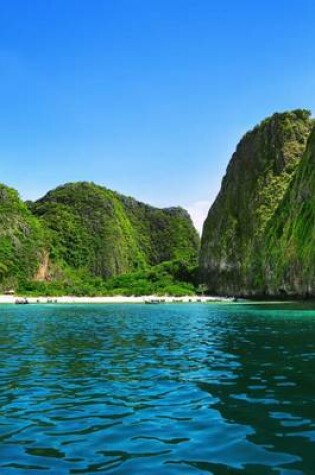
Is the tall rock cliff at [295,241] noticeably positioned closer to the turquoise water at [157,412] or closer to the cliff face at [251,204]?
the cliff face at [251,204]

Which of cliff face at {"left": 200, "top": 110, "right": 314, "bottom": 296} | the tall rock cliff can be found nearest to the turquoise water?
the tall rock cliff

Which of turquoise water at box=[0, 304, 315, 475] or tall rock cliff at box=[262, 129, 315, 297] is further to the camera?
tall rock cliff at box=[262, 129, 315, 297]

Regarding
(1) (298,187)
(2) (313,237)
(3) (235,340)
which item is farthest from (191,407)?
(1) (298,187)

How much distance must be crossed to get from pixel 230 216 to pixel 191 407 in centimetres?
16608

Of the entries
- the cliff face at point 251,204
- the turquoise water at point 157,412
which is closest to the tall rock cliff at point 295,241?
the cliff face at point 251,204

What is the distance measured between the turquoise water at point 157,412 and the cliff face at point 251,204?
123 metres

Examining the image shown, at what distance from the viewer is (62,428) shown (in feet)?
42.8

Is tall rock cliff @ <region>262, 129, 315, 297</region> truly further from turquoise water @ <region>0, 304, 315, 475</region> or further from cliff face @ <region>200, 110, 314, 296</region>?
turquoise water @ <region>0, 304, 315, 475</region>

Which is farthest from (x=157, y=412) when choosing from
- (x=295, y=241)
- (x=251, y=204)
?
(x=251, y=204)

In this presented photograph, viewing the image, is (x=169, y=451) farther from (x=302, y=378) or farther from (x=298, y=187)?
(x=298, y=187)

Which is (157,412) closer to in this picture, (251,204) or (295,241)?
(295,241)

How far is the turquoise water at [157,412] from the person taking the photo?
1053 cm

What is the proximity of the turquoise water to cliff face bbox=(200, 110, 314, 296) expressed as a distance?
402ft

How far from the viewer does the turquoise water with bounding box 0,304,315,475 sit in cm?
1053
